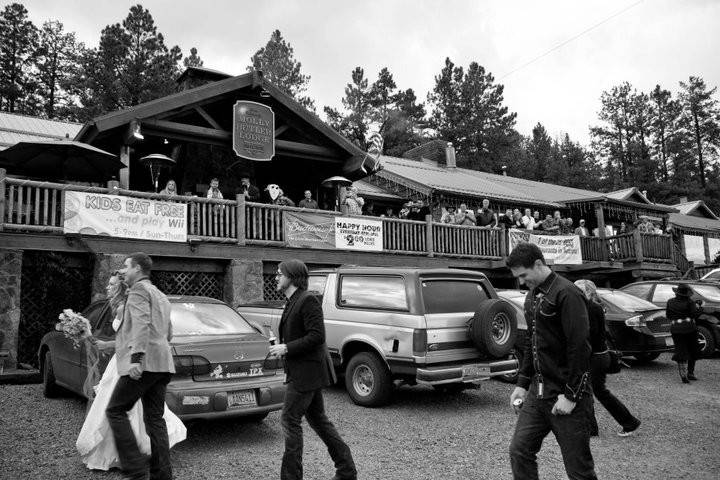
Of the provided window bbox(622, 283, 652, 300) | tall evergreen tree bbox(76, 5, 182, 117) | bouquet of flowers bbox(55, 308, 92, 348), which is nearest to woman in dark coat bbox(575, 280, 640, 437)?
bouquet of flowers bbox(55, 308, 92, 348)

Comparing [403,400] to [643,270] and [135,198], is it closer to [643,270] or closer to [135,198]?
[135,198]

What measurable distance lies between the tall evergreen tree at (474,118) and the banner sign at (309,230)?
39.2 meters

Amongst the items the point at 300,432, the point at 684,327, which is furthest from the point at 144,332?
the point at 684,327

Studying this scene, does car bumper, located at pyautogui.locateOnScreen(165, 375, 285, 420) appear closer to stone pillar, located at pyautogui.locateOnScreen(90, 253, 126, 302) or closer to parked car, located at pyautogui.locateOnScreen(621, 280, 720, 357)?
stone pillar, located at pyautogui.locateOnScreen(90, 253, 126, 302)

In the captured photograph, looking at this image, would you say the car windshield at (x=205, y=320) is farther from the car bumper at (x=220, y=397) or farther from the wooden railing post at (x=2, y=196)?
the wooden railing post at (x=2, y=196)

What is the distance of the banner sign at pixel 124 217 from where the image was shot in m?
11.2

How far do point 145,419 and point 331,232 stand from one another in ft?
34.2

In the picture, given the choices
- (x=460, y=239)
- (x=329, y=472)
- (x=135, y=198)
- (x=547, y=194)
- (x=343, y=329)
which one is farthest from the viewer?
(x=547, y=194)

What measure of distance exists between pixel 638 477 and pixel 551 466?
0.74 metres

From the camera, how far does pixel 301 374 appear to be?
4.40m

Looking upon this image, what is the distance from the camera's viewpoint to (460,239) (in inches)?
695

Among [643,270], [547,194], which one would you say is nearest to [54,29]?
[547,194]

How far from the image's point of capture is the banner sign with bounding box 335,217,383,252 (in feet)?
48.9

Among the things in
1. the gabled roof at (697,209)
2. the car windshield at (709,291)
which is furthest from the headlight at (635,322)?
the gabled roof at (697,209)
